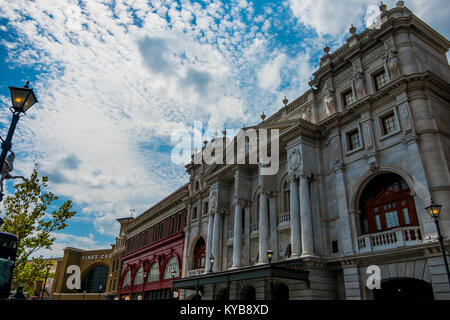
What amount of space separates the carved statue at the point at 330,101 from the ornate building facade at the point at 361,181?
8cm

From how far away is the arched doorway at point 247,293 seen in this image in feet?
85.4

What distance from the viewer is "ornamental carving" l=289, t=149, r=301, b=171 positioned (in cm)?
2362

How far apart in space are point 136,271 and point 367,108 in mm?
42732

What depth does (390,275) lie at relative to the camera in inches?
685

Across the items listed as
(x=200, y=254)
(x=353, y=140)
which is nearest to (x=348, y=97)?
(x=353, y=140)

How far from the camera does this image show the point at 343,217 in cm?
2086

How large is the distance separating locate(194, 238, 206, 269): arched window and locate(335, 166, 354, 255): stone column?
60.5ft

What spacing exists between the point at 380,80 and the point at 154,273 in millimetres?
37369

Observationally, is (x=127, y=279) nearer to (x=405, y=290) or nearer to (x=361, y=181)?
(x=361, y=181)

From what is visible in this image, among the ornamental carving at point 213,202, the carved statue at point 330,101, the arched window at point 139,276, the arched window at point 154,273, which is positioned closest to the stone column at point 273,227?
the ornamental carving at point 213,202

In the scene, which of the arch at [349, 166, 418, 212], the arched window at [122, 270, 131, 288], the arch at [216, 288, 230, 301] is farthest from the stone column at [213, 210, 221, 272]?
the arched window at [122, 270, 131, 288]

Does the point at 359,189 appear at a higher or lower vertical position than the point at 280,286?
higher

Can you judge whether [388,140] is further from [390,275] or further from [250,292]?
[250,292]
